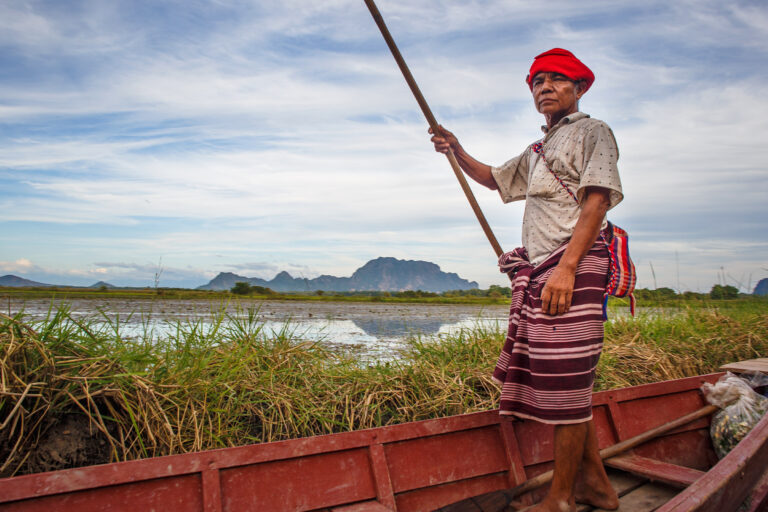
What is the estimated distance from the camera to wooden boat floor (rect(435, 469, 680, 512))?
221 centimetres

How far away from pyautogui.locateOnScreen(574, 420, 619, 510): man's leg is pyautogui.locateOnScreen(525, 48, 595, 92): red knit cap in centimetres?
153

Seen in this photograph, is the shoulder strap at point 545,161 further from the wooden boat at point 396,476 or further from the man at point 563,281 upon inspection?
the wooden boat at point 396,476

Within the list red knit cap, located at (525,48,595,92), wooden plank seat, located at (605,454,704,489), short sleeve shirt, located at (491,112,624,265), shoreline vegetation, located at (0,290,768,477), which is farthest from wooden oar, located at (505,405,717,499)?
red knit cap, located at (525,48,595,92)

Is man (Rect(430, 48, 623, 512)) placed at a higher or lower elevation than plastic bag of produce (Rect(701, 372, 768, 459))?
higher

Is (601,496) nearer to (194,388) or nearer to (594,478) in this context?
(594,478)

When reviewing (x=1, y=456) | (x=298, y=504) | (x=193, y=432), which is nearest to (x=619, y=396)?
(x=298, y=504)

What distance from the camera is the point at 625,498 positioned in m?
2.52

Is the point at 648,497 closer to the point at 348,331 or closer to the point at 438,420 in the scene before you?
the point at 438,420

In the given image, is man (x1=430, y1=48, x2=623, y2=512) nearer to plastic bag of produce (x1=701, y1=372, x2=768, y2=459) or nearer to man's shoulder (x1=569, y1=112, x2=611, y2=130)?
man's shoulder (x1=569, y1=112, x2=611, y2=130)

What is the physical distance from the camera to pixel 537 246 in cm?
232

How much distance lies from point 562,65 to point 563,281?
0.96 metres

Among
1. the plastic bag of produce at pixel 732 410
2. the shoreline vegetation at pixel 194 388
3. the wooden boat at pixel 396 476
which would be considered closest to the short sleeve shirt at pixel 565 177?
the wooden boat at pixel 396 476

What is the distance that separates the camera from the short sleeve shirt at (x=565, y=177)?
205 cm

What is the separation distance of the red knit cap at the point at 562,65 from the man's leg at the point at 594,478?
1530 millimetres
